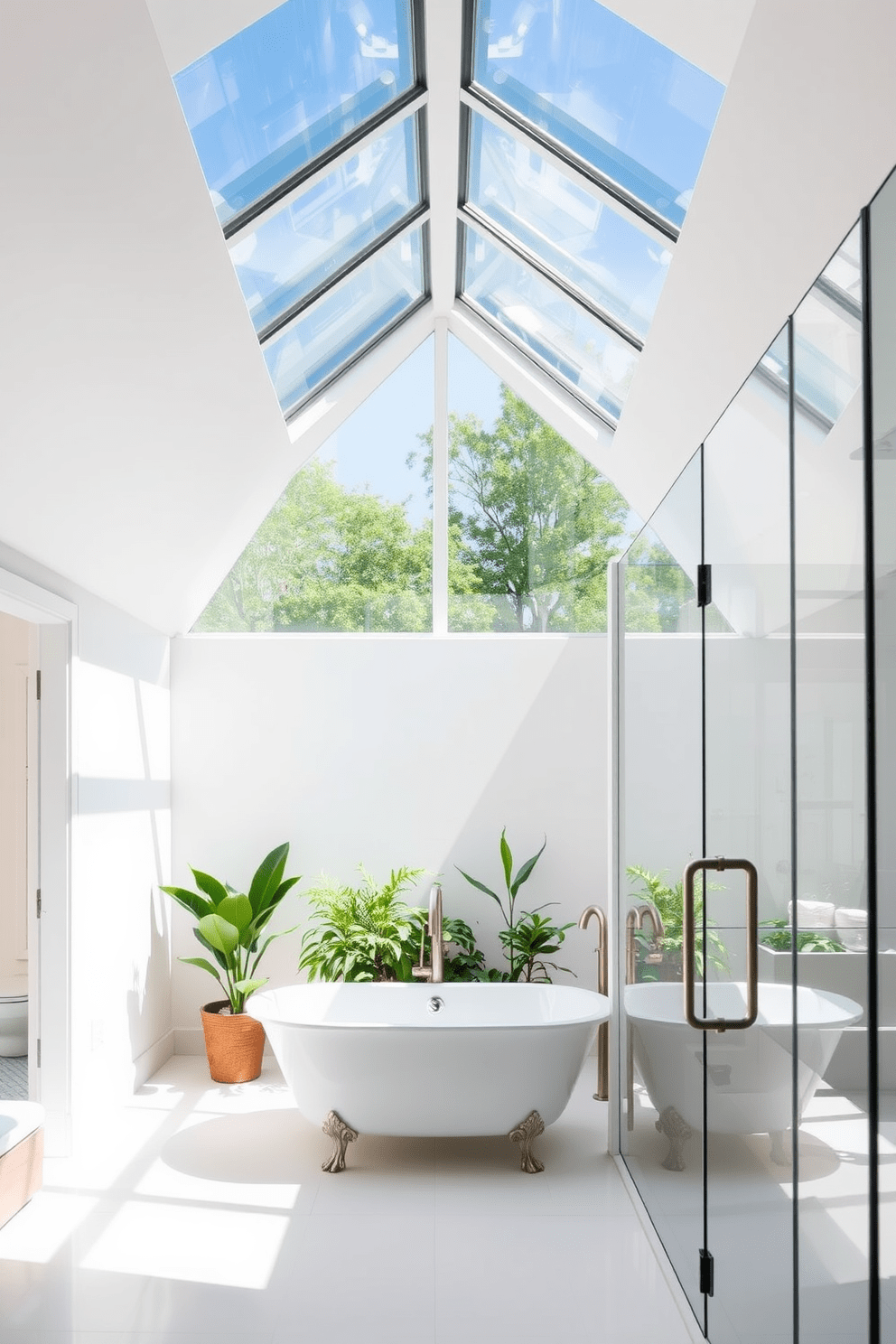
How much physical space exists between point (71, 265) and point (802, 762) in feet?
6.88

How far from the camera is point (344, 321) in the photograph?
4941 millimetres

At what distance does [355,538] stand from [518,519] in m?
0.90

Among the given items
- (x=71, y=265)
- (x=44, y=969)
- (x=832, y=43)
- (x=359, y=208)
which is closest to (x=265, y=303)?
(x=359, y=208)

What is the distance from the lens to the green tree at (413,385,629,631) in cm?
586

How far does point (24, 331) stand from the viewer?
2715 mm

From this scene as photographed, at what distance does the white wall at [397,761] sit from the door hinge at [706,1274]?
291 cm

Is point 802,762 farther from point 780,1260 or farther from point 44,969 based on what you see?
point 44,969

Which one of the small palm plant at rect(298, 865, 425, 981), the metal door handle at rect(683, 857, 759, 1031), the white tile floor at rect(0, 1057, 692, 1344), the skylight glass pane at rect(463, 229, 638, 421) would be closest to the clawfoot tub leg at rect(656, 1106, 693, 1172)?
the white tile floor at rect(0, 1057, 692, 1344)

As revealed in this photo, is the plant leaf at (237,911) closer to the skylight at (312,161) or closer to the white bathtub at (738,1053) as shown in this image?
the white bathtub at (738,1053)

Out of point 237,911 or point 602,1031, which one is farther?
point 237,911

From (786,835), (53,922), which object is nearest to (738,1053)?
(786,835)

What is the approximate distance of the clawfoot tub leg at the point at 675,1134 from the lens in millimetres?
2918

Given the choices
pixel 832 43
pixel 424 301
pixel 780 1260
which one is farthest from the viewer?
pixel 424 301

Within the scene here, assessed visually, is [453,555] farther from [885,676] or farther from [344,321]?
[885,676]
